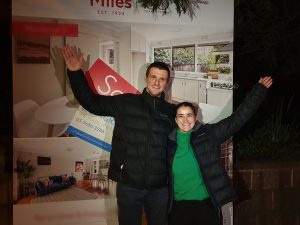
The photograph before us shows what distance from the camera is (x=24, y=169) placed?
3.28 m

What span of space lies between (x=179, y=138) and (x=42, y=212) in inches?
57.6

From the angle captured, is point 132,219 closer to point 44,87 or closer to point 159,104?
point 159,104

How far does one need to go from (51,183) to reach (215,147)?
58.9 inches

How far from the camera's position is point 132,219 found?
3.00m

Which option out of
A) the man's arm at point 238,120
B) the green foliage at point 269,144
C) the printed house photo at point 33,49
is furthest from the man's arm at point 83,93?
the green foliage at point 269,144

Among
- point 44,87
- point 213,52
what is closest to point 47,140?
point 44,87

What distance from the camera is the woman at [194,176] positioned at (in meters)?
2.85

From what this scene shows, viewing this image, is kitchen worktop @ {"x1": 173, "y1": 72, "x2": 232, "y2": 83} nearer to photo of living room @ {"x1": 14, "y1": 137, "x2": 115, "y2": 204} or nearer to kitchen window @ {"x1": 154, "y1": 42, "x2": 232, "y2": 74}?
kitchen window @ {"x1": 154, "y1": 42, "x2": 232, "y2": 74}

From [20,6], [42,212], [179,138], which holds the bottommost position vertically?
[42,212]

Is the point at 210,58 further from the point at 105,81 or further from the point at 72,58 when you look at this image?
the point at 72,58

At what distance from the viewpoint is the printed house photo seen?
3.18 meters

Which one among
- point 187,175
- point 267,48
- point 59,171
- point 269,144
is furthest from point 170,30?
point 267,48

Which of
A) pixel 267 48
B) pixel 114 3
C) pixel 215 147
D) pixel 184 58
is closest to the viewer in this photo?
pixel 215 147

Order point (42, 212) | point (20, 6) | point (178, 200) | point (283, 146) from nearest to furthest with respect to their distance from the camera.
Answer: point (178, 200) → point (20, 6) → point (42, 212) → point (283, 146)
